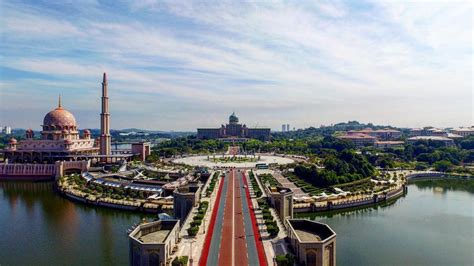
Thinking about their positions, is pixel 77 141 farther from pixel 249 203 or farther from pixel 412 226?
pixel 412 226

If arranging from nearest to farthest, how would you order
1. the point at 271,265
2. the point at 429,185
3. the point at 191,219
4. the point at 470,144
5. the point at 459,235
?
the point at 271,265
the point at 191,219
the point at 459,235
the point at 429,185
the point at 470,144

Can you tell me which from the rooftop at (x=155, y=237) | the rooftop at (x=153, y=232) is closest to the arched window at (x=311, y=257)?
the rooftop at (x=153, y=232)

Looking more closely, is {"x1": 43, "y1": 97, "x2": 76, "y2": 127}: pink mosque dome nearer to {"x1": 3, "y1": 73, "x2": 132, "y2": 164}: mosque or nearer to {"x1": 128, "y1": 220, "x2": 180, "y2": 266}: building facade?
{"x1": 3, "y1": 73, "x2": 132, "y2": 164}: mosque

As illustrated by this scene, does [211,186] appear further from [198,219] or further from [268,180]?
[198,219]

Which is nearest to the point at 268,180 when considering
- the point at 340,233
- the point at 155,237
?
the point at 340,233

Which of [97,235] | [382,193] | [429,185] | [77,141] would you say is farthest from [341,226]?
[77,141]

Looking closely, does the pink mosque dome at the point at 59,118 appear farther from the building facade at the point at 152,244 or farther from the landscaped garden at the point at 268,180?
the building facade at the point at 152,244
